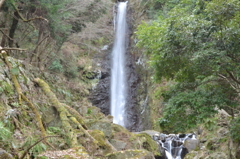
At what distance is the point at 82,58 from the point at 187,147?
1387 centimetres

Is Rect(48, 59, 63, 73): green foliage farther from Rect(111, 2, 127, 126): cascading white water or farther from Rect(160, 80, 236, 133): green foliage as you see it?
Rect(111, 2, 127, 126): cascading white water

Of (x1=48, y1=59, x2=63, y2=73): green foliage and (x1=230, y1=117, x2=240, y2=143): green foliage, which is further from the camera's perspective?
(x1=48, y1=59, x2=63, y2=73): green foliage

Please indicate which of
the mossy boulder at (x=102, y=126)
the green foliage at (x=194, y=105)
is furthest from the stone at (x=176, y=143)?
the mossy boulder at (x=102, y=126)

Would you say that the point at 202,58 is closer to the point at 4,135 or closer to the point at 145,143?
the point at 4,135

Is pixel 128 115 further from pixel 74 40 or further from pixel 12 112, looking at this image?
pixel 12 112

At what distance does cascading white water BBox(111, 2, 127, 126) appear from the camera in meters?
20.2

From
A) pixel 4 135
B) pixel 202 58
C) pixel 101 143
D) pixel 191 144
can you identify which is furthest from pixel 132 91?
pixel 4 135

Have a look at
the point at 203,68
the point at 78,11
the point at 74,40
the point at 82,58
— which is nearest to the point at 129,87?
the point at 82,58

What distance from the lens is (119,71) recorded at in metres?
22.6

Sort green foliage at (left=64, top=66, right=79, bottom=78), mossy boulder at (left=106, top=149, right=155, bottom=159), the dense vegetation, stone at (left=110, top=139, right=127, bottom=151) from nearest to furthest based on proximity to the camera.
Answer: mossy boulder at (left=106, top=149, right=155, bottom=159) < the dense vegetation < stone at (left=110, top=139, right=127, bottom=151) < green foliage at (left=64, top=66, right=79, bottom=78)

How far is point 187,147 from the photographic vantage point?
1198cm

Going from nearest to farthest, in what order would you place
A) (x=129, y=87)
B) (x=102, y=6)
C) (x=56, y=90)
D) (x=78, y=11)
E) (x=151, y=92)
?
(x=56, y=90) < (x=78, y=11) < (x=102, y=6) < (x=151, y=92) < (x=129, y=87)

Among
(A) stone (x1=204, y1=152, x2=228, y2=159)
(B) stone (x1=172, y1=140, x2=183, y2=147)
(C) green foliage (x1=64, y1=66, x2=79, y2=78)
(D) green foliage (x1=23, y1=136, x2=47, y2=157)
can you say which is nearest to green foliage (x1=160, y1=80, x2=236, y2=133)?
(A) stone (x1=204, y1=152, x2=228, y2=159)

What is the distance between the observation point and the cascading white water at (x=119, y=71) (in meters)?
20.2
